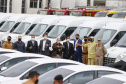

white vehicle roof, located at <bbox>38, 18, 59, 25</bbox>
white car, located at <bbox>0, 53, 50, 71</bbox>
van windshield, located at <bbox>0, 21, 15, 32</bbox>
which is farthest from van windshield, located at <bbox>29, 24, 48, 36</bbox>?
white car, located at <bbox>0, 53, 50, 71</bbox>

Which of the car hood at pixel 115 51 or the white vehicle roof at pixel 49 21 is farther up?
the white vehicle roof at pixel 49 21

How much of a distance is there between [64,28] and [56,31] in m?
0.46

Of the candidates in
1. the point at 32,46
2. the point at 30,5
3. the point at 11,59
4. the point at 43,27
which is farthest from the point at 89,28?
the point at 30,5

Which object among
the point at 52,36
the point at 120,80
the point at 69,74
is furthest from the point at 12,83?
the point at 52,36

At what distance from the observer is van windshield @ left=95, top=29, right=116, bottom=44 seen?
20731mm

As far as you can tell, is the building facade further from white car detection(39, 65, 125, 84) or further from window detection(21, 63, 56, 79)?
white car detection(39, 65, 125, 84)

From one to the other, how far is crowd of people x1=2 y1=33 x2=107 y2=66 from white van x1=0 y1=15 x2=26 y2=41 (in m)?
7.24

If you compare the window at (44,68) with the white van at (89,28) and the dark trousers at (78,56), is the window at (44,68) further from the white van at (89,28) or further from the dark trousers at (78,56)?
the white van at (89,28)

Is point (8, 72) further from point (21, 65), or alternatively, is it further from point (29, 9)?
point (29, 9)

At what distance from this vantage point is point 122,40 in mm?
19109

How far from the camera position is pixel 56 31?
24.8 m

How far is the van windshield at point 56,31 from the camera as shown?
2443cm

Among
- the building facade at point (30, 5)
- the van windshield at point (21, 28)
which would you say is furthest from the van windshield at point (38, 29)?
the building facade at point (30, 5)

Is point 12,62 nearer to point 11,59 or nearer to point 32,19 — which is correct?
point 11,59
